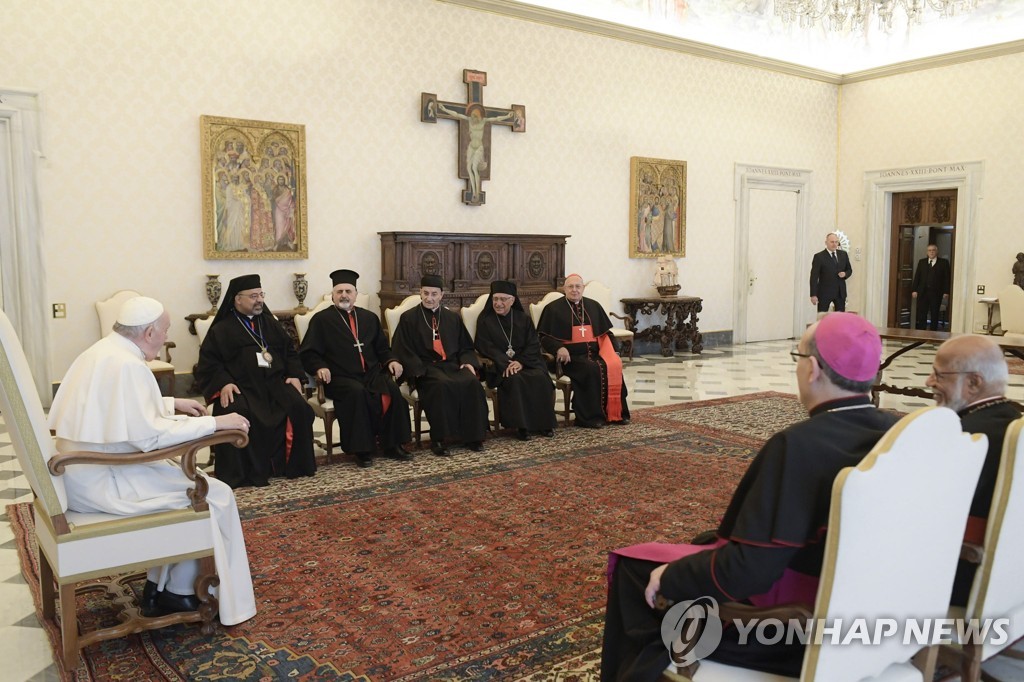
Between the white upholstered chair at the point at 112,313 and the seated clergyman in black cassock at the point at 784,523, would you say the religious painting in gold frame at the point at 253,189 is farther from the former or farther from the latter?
the seated clergyman in black cassock at the point at 784,523

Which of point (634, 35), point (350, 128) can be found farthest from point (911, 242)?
point (350, 128)

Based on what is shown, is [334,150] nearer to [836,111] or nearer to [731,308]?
[731,308]

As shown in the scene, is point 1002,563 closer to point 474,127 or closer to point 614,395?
point 614,395

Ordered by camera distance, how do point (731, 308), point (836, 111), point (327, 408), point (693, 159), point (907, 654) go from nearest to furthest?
point (907, 654), point (327, 408), point (693, 159), point (731, 308), point (836, 111)

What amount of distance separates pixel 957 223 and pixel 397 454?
10993 mm

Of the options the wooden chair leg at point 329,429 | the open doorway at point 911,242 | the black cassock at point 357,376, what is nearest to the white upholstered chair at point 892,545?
the black cassock at point 357,376

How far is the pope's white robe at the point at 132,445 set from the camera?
3.22m

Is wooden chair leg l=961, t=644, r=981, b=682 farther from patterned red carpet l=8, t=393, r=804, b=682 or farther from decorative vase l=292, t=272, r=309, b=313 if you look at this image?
decorative vase l=292, t=272, r=309, b=313

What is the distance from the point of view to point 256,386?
5.77 meters

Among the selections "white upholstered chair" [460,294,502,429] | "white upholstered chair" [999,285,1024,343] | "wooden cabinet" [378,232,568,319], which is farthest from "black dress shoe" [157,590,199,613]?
"white upholstered chair" [999,285,1024,343]

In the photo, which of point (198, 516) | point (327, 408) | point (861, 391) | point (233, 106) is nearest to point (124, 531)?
point (198, 516)

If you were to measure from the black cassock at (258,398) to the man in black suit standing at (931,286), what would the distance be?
11.7 metres

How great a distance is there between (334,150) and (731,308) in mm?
7088

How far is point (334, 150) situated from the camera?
9.52 m
